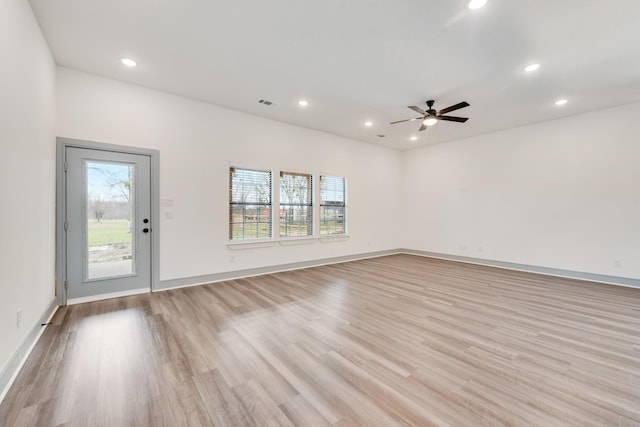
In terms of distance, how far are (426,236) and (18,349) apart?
7.73m

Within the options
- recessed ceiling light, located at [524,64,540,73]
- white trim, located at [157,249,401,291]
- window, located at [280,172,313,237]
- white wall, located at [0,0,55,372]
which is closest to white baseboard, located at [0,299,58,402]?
white wall, located at [0,0,55,372]

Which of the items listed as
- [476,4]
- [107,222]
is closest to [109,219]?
[107,222]

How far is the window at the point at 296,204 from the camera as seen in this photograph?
5.72m

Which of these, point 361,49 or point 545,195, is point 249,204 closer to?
point 361,49

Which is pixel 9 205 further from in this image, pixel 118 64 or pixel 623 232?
pixel 623 232

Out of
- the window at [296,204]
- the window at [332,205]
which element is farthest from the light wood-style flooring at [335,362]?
the window at [332,205]

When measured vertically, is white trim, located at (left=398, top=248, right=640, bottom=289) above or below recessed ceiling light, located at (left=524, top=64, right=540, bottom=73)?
below

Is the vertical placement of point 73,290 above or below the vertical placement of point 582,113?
below

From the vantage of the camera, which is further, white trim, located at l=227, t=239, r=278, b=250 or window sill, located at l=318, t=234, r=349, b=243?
window sill, located at l=318, t=234, r=349, b=243

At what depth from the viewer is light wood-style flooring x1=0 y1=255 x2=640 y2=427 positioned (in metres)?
1.69

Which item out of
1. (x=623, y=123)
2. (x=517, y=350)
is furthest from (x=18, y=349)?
(x=623, y=123)

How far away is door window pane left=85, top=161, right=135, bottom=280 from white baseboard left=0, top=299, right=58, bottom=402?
32.8 inches

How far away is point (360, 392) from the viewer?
1.88 metres

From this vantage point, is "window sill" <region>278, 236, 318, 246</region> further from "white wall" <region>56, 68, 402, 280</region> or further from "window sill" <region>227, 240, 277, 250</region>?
"window sill" <region>227, 240, 277, 250</region>
